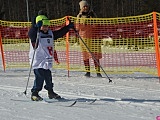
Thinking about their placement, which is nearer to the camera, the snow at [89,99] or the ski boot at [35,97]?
the snow at [89,99]

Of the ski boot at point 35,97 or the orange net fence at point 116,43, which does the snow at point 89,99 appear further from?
the orange net fence at point 116,43

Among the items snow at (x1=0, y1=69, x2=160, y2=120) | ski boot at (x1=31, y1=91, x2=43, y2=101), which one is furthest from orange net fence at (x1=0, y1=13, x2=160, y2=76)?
ski boot at (x1=31, y1=91, x2=43, y2=101)

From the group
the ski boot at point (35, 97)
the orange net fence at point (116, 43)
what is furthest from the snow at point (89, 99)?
the orange net fence at point (116, 43)

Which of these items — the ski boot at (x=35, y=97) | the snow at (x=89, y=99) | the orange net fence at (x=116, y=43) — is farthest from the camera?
the orange net fence at (x=116, y=43)

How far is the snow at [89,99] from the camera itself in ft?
17.4

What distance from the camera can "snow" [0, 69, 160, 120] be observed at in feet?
17.4

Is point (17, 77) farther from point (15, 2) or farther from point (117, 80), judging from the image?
point (15, 2)

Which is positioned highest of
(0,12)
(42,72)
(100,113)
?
(0,12)

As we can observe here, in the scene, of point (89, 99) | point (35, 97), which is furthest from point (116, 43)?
point (35, 97)

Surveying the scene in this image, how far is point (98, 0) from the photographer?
42.7 m

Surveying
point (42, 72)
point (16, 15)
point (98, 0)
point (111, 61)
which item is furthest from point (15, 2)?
point (42, 72)

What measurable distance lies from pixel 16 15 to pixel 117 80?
41356 mm

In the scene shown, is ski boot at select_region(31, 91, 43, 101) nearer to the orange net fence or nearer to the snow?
the snow

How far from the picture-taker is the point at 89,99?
6.34 meters
